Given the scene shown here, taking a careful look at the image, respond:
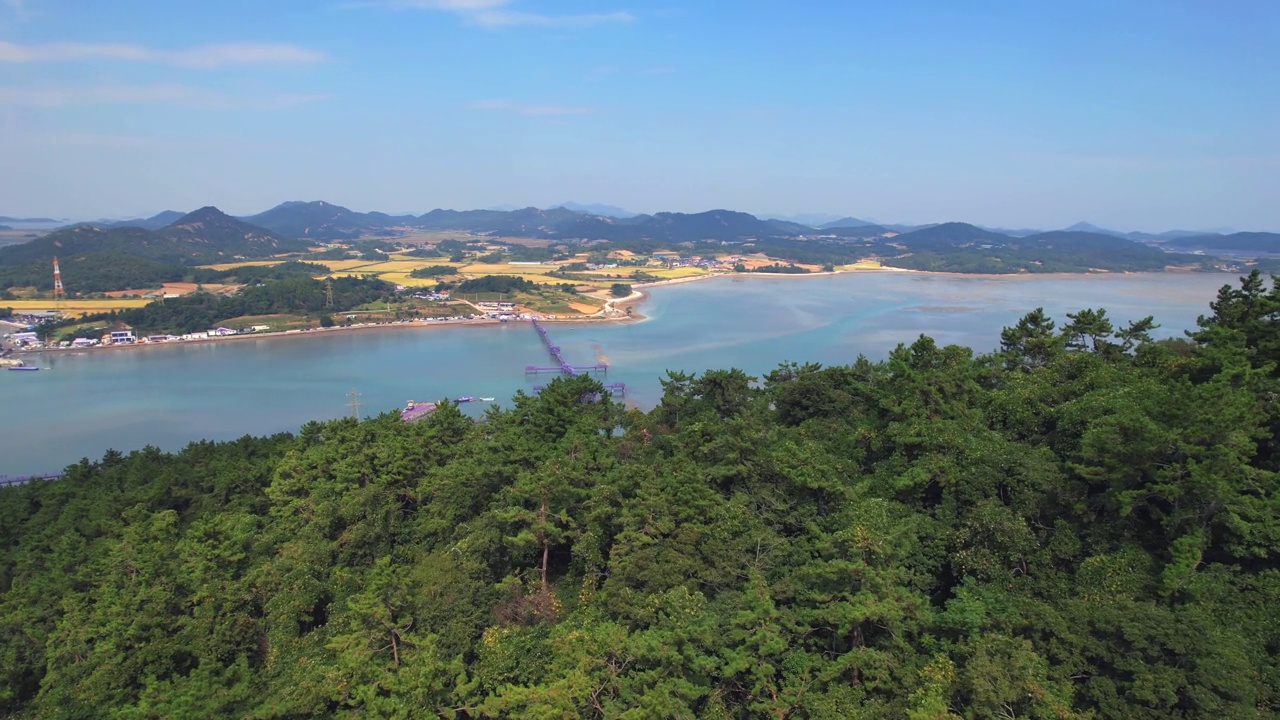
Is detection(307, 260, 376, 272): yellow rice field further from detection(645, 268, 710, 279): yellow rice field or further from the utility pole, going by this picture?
detection(645, 268, 710, 279): yellow rice field

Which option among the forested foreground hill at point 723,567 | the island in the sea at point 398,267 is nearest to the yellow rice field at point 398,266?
the island in the sea at point 398,267

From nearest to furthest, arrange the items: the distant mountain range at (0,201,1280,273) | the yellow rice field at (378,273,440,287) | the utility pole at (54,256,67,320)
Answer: the utility pole at (54,256,67,320) → the yellow rice field at (378,273,440,287) → the distant mountain range at (0,201,1280,273)

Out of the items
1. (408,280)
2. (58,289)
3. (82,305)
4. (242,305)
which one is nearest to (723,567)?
(242,305)

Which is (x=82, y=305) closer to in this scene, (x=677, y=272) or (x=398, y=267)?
(x=398, y=267)

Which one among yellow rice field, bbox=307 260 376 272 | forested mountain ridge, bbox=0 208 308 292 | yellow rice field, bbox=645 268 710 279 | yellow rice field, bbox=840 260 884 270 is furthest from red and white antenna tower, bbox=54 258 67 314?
yellow rice field, bbox=840 260 884 270

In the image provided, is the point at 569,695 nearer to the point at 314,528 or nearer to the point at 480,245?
the point at 314,528

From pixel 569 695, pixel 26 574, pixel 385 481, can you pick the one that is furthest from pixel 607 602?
pixel 26 574

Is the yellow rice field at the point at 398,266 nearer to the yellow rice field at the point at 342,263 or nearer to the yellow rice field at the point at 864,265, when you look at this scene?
the yellow rice field at the point at 342,263
